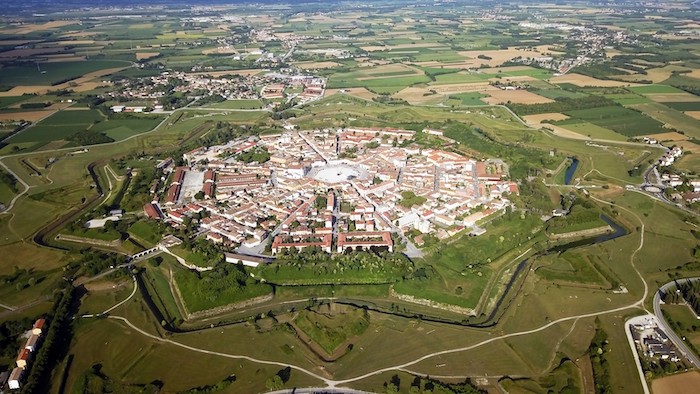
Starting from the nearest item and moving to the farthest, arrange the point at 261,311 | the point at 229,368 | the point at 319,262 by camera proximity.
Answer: the point at 229,368 < the point at 261,311 < the point at 319,262

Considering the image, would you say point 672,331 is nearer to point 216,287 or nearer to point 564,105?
point 216,287

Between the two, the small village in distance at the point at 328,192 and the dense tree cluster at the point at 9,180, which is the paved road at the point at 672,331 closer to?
the small village in distance at the point at 328,192

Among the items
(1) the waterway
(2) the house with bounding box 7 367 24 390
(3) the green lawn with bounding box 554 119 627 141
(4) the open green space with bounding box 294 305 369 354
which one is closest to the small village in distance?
(1) the waterway

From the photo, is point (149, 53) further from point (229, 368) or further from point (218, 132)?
point (229, 368)

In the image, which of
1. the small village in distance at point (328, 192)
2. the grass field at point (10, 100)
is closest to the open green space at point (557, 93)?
the small village in distance at point (328, 192)

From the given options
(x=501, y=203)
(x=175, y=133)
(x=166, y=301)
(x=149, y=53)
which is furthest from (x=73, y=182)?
(x=149, y=53)

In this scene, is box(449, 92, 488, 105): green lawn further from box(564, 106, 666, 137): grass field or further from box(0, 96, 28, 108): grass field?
box(0, 96, 28, 108): grass field
